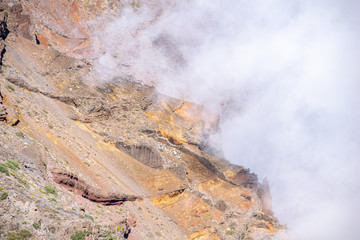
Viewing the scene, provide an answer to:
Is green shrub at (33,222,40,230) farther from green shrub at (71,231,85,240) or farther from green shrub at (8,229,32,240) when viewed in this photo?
green shrub at (71,231,85,240)

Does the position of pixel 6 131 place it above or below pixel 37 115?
below

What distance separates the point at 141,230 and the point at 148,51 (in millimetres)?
41434

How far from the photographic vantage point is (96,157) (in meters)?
24.3

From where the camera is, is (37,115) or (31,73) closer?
(37,115)

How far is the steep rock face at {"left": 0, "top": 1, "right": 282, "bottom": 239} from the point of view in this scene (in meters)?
11.6

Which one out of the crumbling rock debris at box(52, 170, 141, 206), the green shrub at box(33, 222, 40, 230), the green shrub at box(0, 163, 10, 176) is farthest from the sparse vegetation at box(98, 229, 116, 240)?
the crumbling rock debris at box(52, 170, 141, 206)

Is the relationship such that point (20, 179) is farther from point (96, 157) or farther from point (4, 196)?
point (96, 157)

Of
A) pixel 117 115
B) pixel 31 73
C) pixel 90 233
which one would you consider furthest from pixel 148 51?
pixel 90 233

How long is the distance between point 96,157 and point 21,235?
16877mm

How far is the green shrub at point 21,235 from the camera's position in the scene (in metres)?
7.36

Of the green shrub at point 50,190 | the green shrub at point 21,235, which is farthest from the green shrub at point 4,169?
the green shrub at point 21,235

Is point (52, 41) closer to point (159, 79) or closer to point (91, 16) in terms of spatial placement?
point (91, 16)

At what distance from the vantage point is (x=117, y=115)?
33438 mm

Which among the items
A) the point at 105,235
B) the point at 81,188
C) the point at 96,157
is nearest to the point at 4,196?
the point at 105,235
